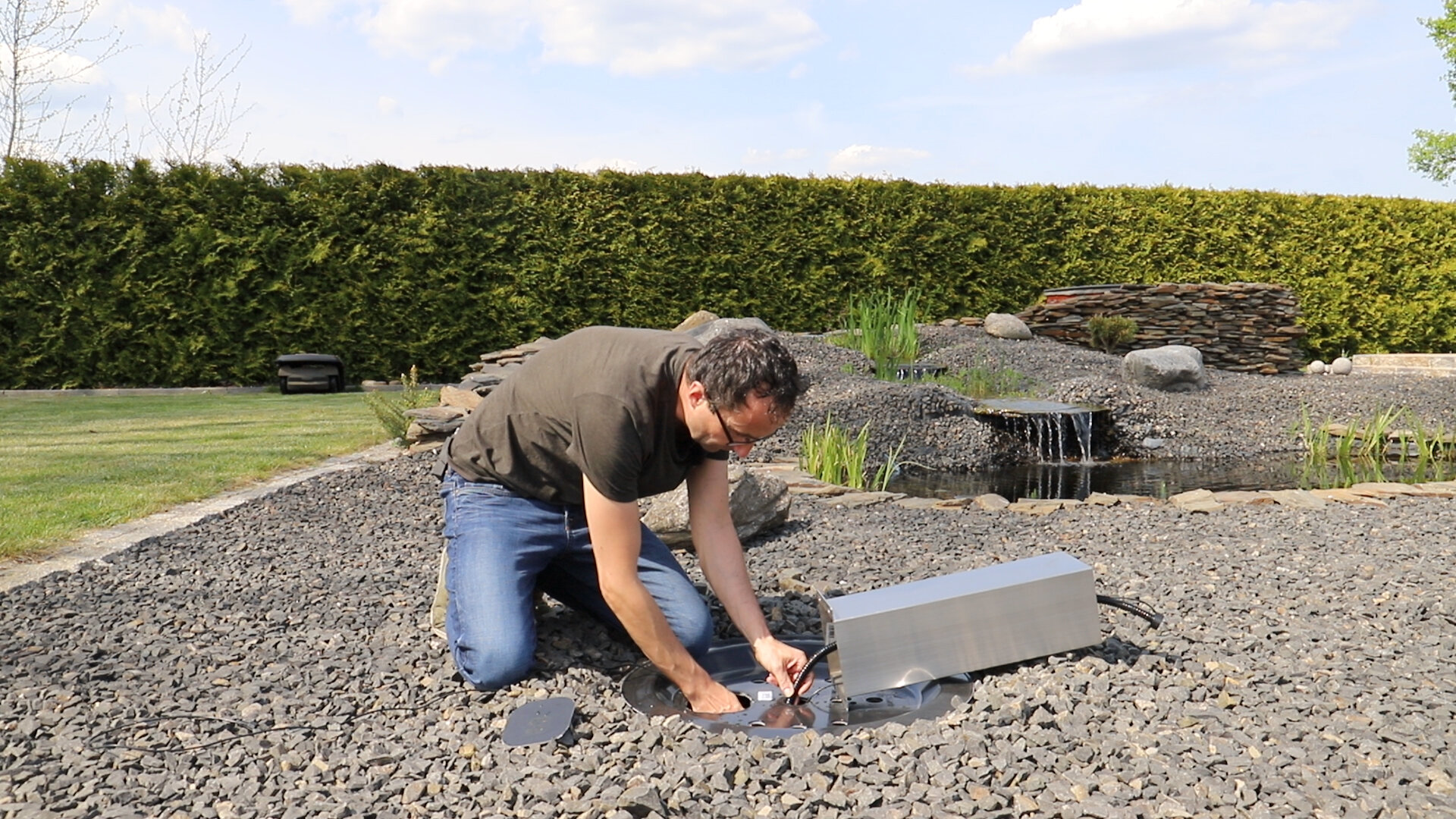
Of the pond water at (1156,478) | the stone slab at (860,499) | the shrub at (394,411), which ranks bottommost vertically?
the pond water at (1156,478)

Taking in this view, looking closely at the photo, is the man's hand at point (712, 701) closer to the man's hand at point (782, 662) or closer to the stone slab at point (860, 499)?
the man's hand at point (782, 662)

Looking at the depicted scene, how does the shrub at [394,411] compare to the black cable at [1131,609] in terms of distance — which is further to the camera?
the shrub at [394,411]

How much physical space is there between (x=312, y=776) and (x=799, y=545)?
2211 millimetres

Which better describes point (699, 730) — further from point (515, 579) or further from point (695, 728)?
point (515, 579)

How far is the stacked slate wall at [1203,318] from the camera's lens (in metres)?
12.0

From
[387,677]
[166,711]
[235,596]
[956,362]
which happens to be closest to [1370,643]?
[387,677]

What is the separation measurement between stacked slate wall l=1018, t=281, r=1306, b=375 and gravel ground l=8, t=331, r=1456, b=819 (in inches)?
336

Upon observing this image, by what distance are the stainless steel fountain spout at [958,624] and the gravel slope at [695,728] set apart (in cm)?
7

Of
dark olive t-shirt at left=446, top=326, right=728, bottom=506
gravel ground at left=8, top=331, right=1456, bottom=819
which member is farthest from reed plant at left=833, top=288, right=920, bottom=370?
dark olive t-shirt at left=446, top=326, right=728, bottom=506

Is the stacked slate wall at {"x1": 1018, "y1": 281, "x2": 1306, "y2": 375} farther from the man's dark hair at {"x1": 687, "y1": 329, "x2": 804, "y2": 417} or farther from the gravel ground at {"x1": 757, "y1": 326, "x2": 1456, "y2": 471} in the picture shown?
the man's dark hair at {"x1": 687, "y1": 329, "x2": 804, "y2": 417}

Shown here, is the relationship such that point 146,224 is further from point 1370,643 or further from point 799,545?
point 1370,643

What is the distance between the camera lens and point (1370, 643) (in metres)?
2.56

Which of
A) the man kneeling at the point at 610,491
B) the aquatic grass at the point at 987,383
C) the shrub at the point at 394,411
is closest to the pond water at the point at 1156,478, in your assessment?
the aquatic grass at the point at 987,383

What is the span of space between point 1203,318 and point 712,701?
453 inches
